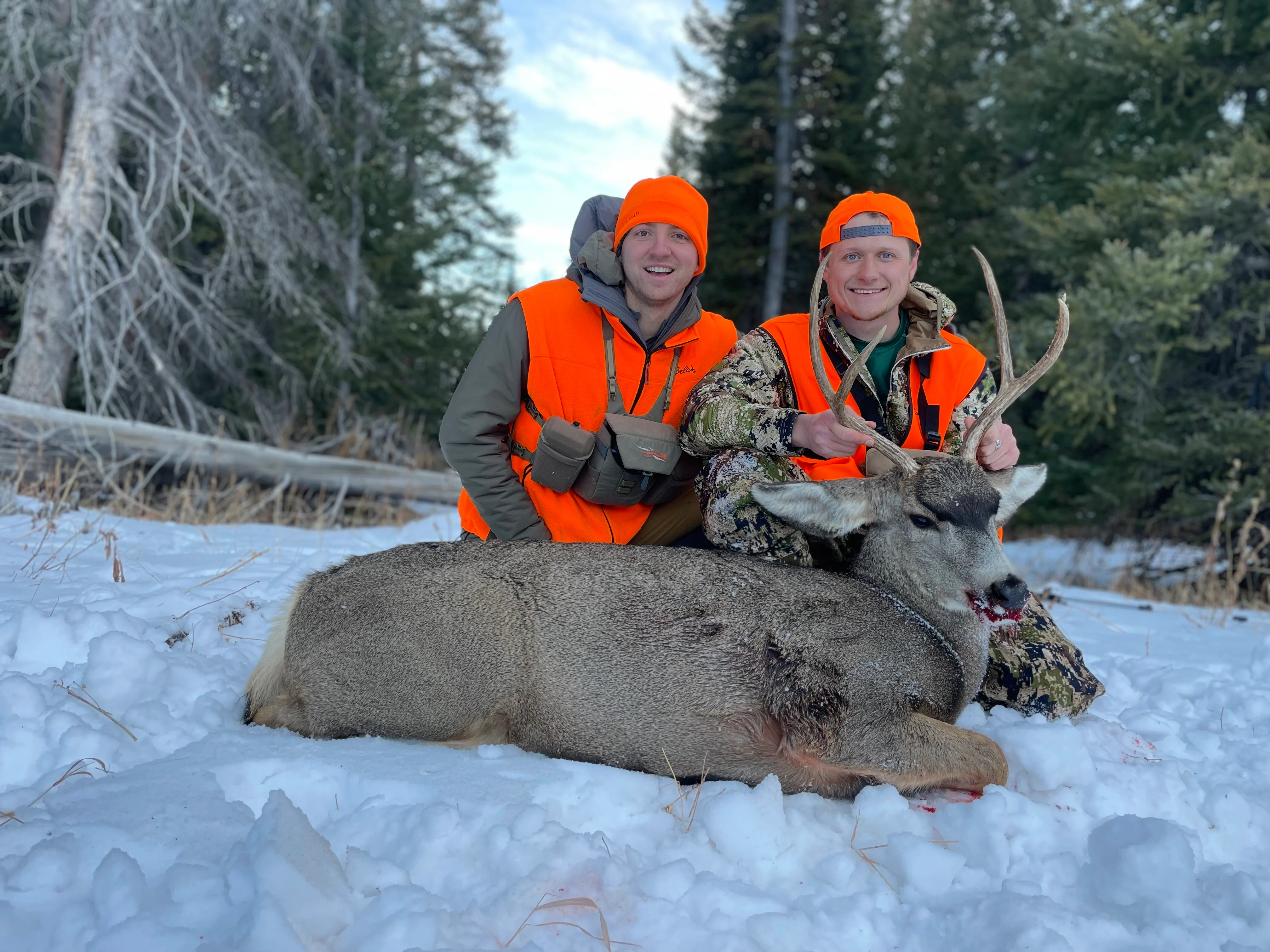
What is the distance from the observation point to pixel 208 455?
26.3ft

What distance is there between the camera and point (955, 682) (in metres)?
3.26

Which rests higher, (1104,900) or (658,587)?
(658,587)

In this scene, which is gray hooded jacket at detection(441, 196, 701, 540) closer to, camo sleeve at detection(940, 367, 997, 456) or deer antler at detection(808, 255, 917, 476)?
deer antler at detection(808, 255, 917, 476)

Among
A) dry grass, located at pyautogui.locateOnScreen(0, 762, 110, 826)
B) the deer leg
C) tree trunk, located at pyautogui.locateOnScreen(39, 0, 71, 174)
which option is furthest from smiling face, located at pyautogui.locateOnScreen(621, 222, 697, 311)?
tree trunk, located at pyautogui.locateOnScreen(39, 0, 71, 174)

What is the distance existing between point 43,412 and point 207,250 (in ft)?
14.8

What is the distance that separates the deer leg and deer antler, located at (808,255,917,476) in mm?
1033

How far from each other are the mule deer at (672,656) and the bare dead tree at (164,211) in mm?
6626

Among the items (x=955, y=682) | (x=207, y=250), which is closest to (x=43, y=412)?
(x=207, y=250)

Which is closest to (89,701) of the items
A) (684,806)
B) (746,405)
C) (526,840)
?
(526,840)

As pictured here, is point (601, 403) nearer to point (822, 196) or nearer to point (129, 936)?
point (129, 936)

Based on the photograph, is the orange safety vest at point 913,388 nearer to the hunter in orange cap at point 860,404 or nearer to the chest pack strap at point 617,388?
the hunter in orange cap at point 860,404

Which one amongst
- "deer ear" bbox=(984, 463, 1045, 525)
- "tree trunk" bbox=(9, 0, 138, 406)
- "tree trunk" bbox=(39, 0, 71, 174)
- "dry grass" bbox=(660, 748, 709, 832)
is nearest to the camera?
"dry grass" bbox=(660, 748, 709, 832)

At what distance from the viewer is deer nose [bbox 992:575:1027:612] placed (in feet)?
9.75

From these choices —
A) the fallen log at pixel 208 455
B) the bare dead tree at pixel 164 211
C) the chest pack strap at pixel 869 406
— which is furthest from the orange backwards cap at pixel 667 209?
the bare dead tree at pixel 164 211
